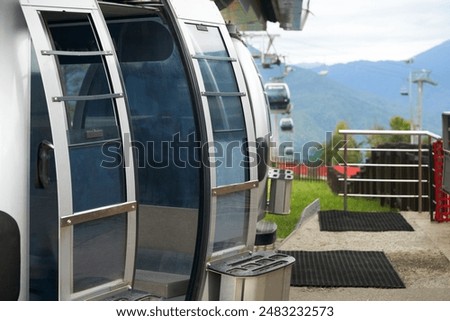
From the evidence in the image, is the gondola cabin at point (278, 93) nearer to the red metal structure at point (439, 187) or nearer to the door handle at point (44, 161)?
the red metal structure at point (439, 187)

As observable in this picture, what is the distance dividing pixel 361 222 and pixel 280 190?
3.50m

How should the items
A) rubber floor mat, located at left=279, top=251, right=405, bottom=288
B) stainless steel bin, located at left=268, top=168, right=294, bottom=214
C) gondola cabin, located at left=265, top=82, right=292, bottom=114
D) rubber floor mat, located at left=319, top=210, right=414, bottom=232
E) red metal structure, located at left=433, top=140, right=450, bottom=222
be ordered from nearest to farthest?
stainless steel bin, located at left=268, top=168, right=294, bottom=214 < rubber floor mat, located at left=279, top=251, right=405, bottom=288 < rubber floor mat, located at left=319, top=210, right=414, bottom=232 < red metal structure, located at left=433, top=140, right=450, bottom=222 < gondola cabin, located at left=265, top=82, right=292, bottom=114

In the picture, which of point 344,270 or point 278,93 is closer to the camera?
point 344,270

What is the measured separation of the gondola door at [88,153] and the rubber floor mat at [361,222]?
5220 millimetres

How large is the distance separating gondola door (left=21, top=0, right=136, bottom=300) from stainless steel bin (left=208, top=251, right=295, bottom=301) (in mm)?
727

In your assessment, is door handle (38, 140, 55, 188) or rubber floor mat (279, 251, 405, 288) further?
rubber floor mat (279, 251, 405, 288)

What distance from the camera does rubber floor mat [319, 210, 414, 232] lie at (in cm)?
885

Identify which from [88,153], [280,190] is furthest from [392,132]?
[88,153]

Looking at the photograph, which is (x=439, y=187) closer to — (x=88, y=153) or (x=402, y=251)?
(x=402, y=251)

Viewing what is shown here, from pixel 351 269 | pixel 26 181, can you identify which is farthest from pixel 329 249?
pixel 26 181

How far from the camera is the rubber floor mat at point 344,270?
6.47 m

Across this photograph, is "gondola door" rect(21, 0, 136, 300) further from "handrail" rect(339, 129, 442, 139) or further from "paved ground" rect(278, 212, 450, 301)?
"handrail" rect(339, 129, 442, 139)

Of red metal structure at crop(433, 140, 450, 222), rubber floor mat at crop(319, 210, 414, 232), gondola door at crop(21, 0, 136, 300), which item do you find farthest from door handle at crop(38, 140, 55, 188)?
red metal structure at crop(433, 140, 450, 222)

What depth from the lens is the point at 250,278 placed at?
4426 millimetres
